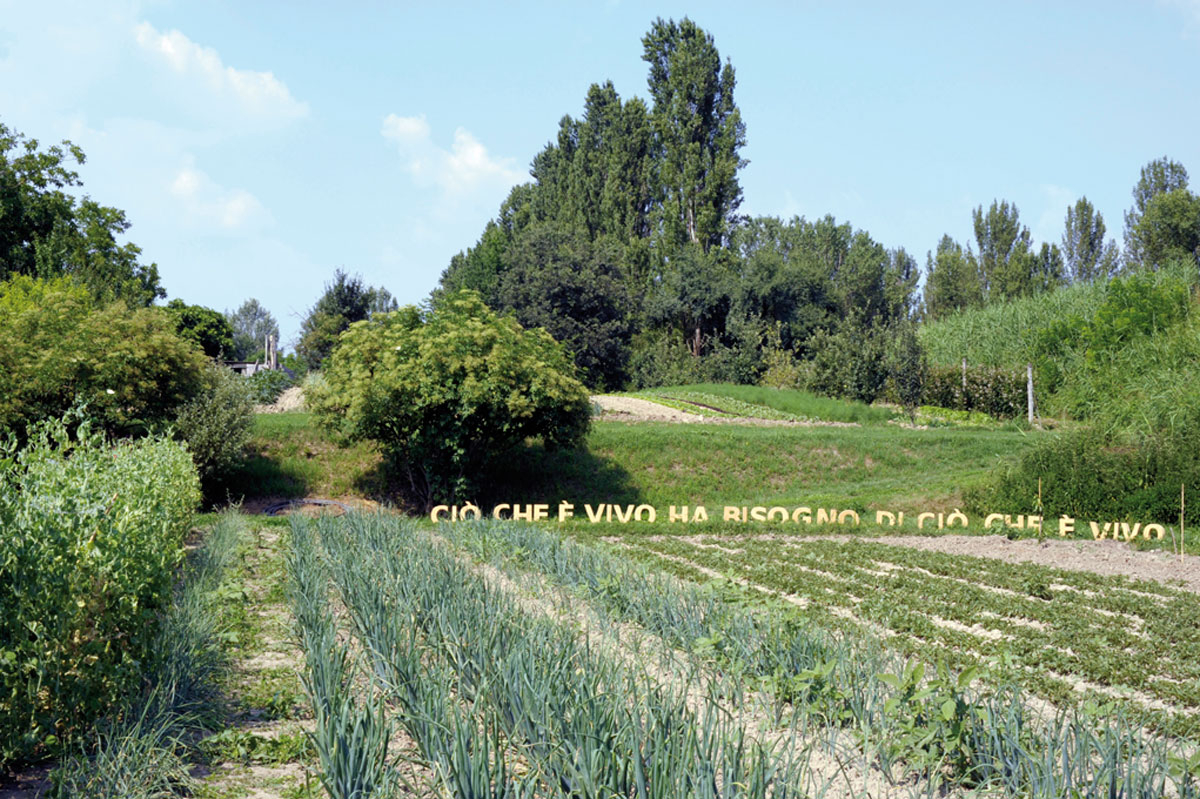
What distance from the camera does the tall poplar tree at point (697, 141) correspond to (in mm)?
38875

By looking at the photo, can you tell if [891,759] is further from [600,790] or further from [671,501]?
[671,501]

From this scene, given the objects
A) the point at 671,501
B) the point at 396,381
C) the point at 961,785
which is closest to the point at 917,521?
the point at 671,501

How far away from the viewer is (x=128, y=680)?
4.24 meters

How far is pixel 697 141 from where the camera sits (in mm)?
39250

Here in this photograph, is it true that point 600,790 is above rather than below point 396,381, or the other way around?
below

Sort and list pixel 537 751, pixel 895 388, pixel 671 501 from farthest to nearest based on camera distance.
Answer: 1. pixel 895 388
2. pixel 671 501
3. pixel 537 751

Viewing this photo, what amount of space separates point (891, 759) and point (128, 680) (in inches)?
134

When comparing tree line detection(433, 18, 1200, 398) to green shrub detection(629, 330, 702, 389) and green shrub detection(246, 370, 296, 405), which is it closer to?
green shrub detection(629, 330, 702, 389)

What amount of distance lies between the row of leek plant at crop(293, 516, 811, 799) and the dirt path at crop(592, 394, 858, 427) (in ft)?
58.8

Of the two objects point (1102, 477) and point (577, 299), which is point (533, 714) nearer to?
point (1102, 477)

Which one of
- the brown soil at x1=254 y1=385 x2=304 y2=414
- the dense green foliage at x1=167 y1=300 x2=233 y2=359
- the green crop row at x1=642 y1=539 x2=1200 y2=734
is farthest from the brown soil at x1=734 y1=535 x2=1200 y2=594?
the dense green foliage at x1=167 y1=300 x2=233 y2=359

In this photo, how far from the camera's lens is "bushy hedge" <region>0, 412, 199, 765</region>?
3.54 m

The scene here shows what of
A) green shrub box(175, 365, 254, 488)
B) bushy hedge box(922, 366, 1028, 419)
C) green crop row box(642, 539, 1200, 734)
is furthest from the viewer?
bushy hedge box(922, 366, 1028, 419)

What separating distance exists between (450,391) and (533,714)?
11.6 m
